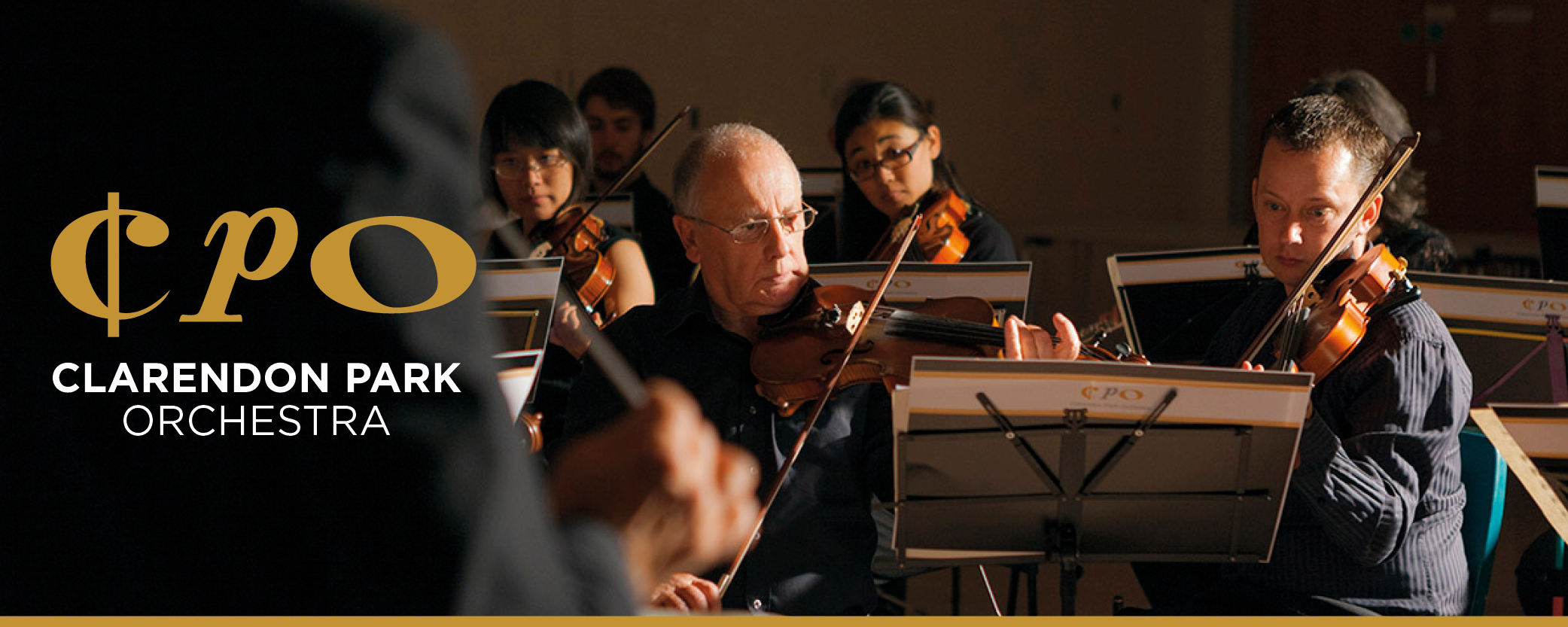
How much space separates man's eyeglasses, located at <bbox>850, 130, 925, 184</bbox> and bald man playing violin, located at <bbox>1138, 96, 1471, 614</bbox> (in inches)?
51.9

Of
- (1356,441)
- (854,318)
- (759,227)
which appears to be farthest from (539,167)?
(1356,441)

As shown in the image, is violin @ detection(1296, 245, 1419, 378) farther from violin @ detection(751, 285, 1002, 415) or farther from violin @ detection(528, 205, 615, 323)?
violin @ detection(528, 205, 615, 323)

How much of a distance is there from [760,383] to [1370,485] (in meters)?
0.71

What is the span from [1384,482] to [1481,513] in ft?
1.13

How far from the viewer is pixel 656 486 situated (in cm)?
61

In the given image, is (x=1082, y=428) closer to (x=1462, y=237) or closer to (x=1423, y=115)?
(x=1462, y=237)

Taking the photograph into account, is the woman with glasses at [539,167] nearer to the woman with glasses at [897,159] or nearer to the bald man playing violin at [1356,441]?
the woman with glasses at [897,159]

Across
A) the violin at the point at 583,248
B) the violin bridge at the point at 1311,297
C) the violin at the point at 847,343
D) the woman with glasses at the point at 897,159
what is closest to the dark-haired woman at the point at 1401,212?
the woman with glasses at the point at 897,159

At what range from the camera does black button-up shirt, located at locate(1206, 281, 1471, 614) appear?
4.88 feet

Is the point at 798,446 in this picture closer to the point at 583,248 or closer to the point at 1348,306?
the point at 1348,306

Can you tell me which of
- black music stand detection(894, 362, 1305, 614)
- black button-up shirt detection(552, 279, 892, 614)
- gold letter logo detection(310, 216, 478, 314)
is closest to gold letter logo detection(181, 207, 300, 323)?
gold letter logo detection(310, 216, 478, 314)

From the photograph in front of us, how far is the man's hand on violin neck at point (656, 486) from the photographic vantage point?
606 millimetres

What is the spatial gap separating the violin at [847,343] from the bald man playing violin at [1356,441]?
245 millimetres

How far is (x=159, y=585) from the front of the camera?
57 cm
